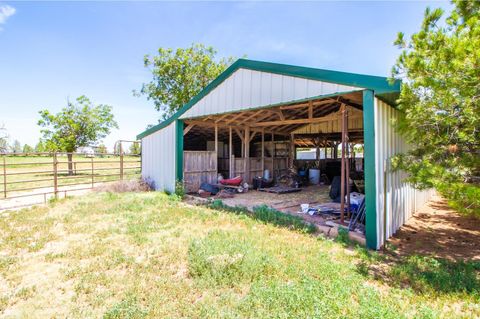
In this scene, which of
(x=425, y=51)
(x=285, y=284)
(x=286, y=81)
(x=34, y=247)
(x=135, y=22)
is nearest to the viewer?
(x=285, y=284)

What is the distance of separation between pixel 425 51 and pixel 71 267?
→ 5.61m

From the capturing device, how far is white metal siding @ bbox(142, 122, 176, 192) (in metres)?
8.55

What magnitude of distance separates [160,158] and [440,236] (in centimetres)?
851

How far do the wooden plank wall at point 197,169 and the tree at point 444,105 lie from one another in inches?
272

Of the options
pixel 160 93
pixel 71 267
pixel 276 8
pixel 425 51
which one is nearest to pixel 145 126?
pixel 160 93

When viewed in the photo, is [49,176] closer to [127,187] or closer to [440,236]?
[127,187]

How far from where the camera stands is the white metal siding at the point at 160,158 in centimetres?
855

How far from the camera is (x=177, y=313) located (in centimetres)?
225

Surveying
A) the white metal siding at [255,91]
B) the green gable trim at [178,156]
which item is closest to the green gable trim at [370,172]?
the white metal siding at [255,91]

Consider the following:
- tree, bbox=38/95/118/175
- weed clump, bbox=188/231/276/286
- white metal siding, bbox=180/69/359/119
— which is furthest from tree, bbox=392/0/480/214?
tree, bbox=38/95/118/175

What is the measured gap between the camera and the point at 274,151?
13.1 meters

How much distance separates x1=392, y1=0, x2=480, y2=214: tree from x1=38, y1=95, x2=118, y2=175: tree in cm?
1818

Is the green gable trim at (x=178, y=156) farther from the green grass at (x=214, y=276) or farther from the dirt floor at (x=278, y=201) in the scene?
the green grass at (x=214, y=276)

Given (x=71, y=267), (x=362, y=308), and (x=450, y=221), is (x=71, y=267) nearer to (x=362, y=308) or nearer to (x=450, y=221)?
(x=362, y=308)
